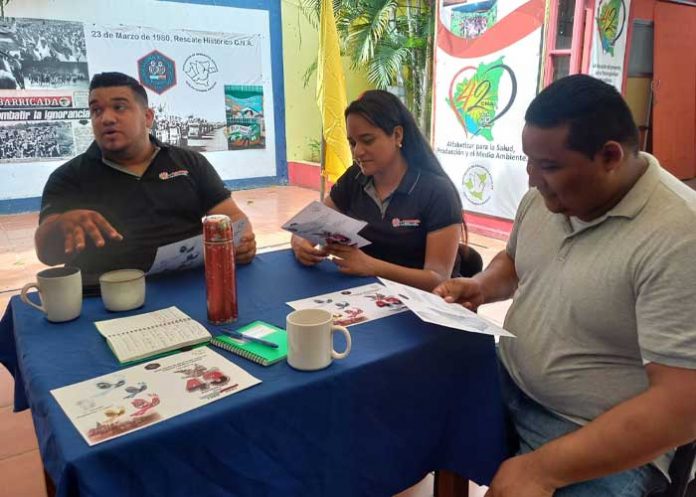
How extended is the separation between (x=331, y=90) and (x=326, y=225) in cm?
235

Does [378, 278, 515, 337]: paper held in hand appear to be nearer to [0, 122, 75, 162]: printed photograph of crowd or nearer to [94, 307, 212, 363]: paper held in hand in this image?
[94, 307, 212, 363]: paper held in hand

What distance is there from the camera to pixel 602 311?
985mm

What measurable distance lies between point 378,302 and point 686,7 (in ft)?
20.6

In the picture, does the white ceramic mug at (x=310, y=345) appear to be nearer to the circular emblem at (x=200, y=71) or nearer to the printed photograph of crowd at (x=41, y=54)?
the printed photograph of crowd at (x=41, y=54)

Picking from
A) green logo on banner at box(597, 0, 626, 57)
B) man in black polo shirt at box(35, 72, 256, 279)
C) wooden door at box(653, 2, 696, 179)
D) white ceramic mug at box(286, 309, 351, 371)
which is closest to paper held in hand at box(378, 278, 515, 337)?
white ceramic mug at box(286, 309, 351, 371)

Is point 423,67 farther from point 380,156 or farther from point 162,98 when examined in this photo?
point 380,156

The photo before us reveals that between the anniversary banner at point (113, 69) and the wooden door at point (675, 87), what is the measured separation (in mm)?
4837

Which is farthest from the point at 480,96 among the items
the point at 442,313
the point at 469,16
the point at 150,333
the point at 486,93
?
the point at 150,333

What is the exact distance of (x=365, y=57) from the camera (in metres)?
5.78

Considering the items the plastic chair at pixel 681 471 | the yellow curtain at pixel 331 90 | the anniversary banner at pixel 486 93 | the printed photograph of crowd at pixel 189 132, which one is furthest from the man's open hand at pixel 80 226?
Answer: the printed photograph of crowd at pixel 189 132

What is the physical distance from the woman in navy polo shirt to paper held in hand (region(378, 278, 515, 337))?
349mm

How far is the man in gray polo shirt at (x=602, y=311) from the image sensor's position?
0.86m

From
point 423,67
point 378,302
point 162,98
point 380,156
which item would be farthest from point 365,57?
point 378,302

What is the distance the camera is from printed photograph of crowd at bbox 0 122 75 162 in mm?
5629
